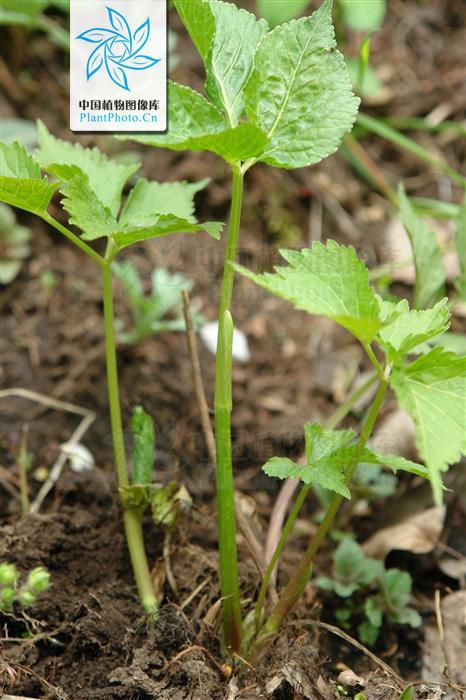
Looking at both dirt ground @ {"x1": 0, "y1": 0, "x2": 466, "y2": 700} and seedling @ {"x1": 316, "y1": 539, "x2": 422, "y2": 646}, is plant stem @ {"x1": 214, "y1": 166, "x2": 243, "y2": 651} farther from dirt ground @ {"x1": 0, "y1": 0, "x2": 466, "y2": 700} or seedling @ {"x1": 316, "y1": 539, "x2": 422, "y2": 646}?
seedling @ {"x1": 316, "y1": 539, "x2": 422, "y2": 646}

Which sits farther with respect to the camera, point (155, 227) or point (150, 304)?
point (150, 304)

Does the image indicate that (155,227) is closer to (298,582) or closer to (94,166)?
(94,166)

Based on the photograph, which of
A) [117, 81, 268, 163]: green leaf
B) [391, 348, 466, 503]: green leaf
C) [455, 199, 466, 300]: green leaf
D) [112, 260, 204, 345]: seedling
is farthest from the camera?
[112, 260, 204, 345]: seedling

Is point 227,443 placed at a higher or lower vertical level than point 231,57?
lower

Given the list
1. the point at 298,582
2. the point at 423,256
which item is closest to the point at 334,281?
the point at 298,582

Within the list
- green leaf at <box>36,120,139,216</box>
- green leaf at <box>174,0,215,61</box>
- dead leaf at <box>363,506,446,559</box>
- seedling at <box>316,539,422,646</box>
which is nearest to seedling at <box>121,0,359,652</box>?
green leaf at <box>174,0,215,61</box>
